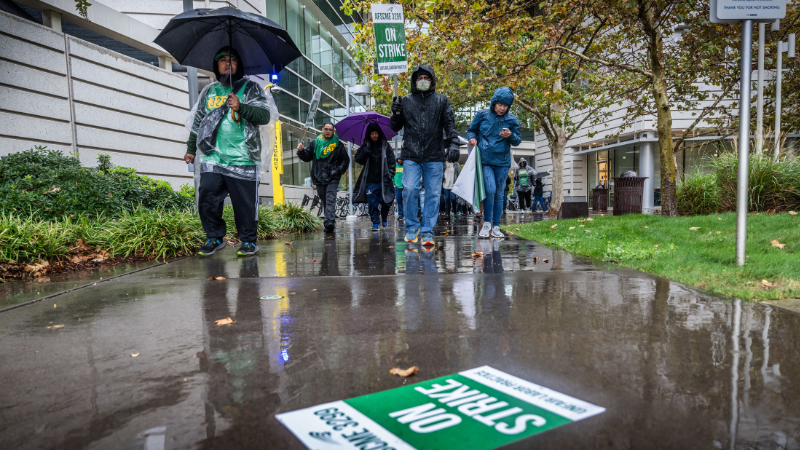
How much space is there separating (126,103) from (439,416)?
11.1 meters

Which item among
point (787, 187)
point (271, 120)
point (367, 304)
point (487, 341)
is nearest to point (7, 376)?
point (367, 304)

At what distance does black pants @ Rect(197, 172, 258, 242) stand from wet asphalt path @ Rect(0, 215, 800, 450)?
6.02ft

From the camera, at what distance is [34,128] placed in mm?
8539

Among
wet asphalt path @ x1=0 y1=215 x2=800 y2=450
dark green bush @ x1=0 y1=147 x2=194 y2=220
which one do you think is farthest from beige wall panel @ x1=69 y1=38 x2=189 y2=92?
wet asphalt path @ x1=0 y1=215 x2=800 y2=450

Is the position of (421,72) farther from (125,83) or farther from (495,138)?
(125,83)

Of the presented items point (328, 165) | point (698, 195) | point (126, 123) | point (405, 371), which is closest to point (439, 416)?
point (405, 371)

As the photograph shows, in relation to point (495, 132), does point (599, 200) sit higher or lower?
lower

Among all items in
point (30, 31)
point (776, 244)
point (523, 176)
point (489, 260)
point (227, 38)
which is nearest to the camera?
point (776, 244)

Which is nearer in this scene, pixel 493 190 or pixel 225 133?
pixel 225 133

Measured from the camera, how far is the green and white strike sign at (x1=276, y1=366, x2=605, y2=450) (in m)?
1.49

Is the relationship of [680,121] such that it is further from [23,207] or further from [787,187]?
[23,207]

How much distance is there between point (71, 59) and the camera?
30.2 feet

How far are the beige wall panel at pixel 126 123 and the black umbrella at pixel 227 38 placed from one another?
4625 millimetres

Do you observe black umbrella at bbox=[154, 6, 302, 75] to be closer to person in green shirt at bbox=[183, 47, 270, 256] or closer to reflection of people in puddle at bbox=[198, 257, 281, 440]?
person in green shirt at bbox=[183, 47, 270, 256]
